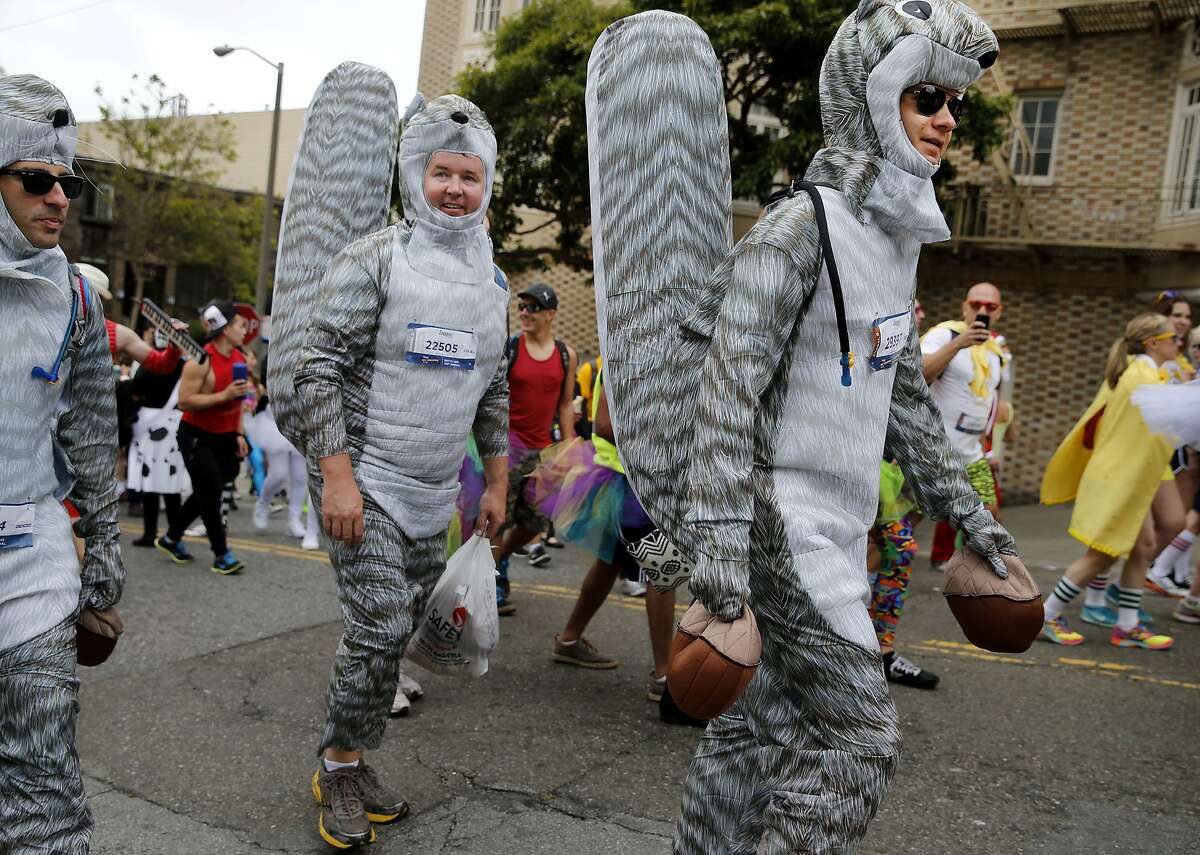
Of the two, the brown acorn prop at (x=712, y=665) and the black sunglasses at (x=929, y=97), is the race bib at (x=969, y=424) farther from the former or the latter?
the brown acorn prop at (x=712, y=665)

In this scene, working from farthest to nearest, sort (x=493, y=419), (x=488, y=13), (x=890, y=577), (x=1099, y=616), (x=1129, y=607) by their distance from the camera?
1. (x=488, y=13)
2. (x=1099, y=616)
3. (x=1129, y=607)
4. (x=890, y=577)
5. (x=493, y=419)

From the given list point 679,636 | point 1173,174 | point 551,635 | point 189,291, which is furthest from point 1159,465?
point 189,291

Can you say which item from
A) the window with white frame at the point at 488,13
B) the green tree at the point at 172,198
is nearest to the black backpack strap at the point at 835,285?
the window with white frame at the point at 488,13

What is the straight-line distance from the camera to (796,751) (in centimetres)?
226

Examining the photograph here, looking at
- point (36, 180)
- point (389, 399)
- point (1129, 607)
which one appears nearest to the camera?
point (36, 180)

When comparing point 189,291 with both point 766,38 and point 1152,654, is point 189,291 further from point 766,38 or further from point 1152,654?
point 1152,654

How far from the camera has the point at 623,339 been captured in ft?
7.72

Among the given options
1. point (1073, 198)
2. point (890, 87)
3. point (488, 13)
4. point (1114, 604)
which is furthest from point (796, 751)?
point (488, 13)

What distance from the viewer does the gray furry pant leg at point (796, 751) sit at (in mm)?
2121

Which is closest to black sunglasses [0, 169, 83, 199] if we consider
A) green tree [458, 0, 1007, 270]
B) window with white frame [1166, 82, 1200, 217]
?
green tree [458, 0, 1007, 270]

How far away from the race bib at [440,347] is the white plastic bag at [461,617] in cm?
66

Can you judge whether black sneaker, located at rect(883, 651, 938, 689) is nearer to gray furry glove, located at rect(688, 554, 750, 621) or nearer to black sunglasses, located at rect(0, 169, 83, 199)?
gray furry glove, located at rect(688, 554, 750, 621)

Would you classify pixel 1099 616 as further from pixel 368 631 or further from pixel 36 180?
pixel 36 180

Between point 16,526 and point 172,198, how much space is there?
29963 millimetres
